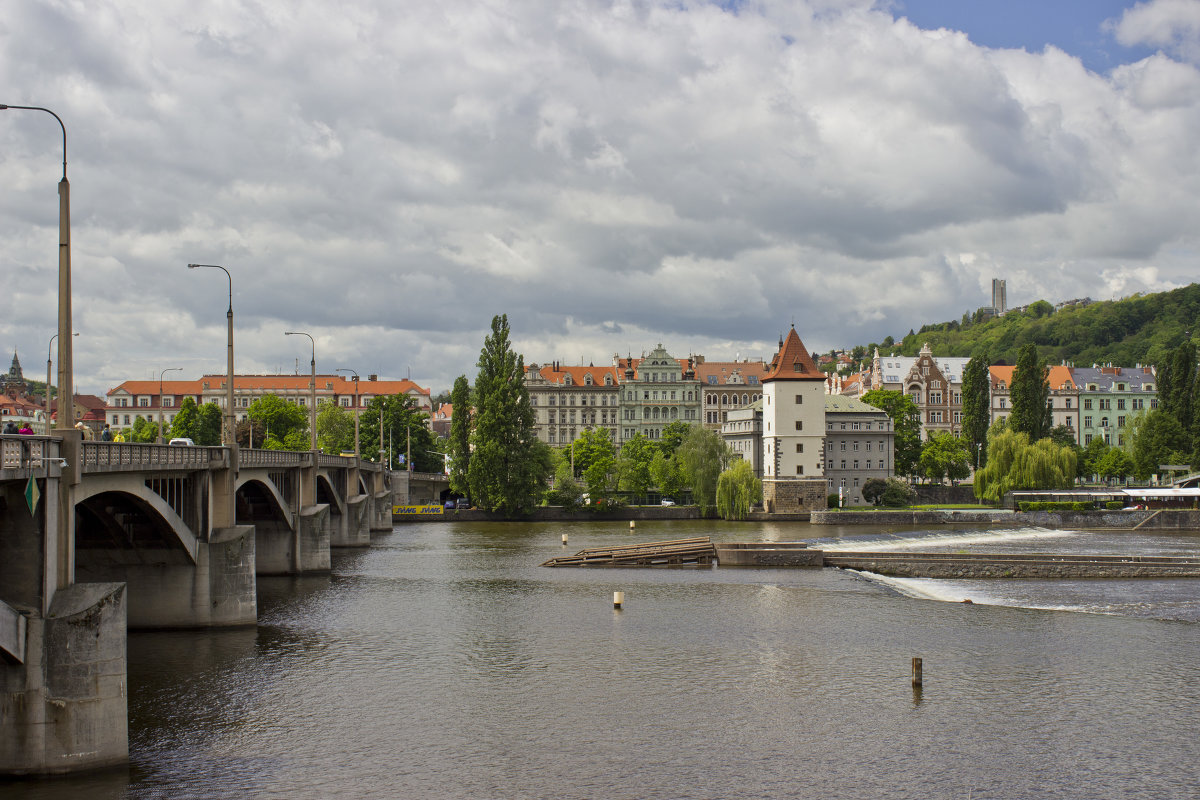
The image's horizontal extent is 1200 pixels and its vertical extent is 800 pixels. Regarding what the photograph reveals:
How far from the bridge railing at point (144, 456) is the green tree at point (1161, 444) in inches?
4312

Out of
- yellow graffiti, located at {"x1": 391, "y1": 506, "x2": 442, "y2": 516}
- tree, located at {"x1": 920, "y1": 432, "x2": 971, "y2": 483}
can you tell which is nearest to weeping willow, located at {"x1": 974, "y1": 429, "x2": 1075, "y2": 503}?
tree, located at {"x1": 920, "y1": 432, "x2": 971, "y2": 483}

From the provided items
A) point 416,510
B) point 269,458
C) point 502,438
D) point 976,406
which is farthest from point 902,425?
point 269,458

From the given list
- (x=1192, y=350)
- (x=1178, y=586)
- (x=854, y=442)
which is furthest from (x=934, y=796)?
(x=1192, y=350)

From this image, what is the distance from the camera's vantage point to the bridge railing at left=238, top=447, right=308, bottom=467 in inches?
1858

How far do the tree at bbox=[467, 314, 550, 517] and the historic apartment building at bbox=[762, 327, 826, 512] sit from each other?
24635mm

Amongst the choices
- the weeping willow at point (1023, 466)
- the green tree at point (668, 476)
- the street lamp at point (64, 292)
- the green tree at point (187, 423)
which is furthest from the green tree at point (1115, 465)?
the street lamp at point (64, 292)

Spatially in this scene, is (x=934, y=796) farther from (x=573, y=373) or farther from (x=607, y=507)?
(x=573, y=373)

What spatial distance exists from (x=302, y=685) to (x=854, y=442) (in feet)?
328

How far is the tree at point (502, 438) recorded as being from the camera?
108312mm

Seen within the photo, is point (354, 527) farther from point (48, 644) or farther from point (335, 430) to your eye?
point (335, 430)

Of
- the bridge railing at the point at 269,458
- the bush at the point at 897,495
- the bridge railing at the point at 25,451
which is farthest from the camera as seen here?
the bush at the point at 897,495

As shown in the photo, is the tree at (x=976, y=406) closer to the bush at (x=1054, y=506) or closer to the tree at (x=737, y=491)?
the bush at (x=1054, y=506)

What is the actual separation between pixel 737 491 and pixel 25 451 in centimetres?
8832

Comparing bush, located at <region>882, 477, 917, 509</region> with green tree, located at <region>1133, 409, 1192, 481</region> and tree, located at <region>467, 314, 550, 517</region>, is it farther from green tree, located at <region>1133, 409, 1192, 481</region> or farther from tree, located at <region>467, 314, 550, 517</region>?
tree, located at <region>467, 314, 550, 517</region>
